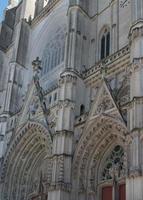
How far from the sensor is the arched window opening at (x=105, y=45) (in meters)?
20.7

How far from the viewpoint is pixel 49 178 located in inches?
683

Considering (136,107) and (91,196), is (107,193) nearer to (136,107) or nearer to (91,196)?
(91,196)

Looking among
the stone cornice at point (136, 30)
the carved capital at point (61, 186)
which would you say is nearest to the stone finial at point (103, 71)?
the stone cornice at point (136, 30)

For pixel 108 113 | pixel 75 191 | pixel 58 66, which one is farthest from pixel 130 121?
pixel 58 66

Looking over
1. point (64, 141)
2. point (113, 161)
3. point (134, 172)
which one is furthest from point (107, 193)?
point (134, 172)

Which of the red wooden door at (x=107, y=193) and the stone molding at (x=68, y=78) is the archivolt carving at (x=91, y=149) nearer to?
the red wooden door at (x=107, y=193)

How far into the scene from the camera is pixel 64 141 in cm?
1734

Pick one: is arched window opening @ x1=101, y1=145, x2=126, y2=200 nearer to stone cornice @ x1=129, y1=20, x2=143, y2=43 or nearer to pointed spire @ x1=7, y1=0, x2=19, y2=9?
stone cornice @ x1=129, y1=20, x2=143, y2=43

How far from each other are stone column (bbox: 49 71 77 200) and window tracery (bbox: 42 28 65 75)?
4.60m

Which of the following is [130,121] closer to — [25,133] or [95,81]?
[95,81]

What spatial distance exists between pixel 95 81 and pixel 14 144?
584cm

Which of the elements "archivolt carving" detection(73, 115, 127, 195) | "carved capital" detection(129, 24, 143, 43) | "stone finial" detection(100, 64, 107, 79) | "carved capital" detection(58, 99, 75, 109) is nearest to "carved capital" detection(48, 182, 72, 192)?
"archivolt carving" detection(73, 115, 127, 195)

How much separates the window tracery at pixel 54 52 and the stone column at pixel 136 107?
7140 millimetres

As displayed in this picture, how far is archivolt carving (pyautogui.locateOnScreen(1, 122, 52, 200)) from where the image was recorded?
67.4ft
